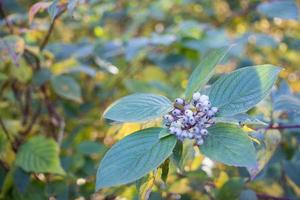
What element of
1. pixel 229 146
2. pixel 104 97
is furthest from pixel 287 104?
pixel 104 97

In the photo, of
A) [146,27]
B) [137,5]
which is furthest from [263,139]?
[146,27]

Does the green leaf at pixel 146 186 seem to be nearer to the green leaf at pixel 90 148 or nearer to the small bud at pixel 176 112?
the small bud at pixel 176 112

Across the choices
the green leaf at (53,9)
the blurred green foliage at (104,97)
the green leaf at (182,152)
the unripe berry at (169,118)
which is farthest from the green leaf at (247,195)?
the green leaf at (53,9)

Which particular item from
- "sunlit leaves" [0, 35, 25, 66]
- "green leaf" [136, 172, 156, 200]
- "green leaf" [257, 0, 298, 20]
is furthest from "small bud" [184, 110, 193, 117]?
"green leaf" [257, 0, 298, 20]

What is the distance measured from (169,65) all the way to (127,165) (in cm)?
102

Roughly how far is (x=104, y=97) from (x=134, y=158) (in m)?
0.91

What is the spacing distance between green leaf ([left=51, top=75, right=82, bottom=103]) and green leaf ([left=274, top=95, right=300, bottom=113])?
1.87ft

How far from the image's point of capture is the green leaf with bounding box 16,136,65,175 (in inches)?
42.4

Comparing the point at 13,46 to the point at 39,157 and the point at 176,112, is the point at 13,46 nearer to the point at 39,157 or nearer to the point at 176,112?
the point at 39,157

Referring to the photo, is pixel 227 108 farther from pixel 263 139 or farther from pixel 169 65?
pixel 169 65

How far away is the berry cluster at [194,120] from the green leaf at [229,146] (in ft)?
0.04

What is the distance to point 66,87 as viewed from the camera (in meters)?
1.31

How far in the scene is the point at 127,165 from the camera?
0.67 meters

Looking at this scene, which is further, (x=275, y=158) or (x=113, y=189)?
(x=275, y=158)
